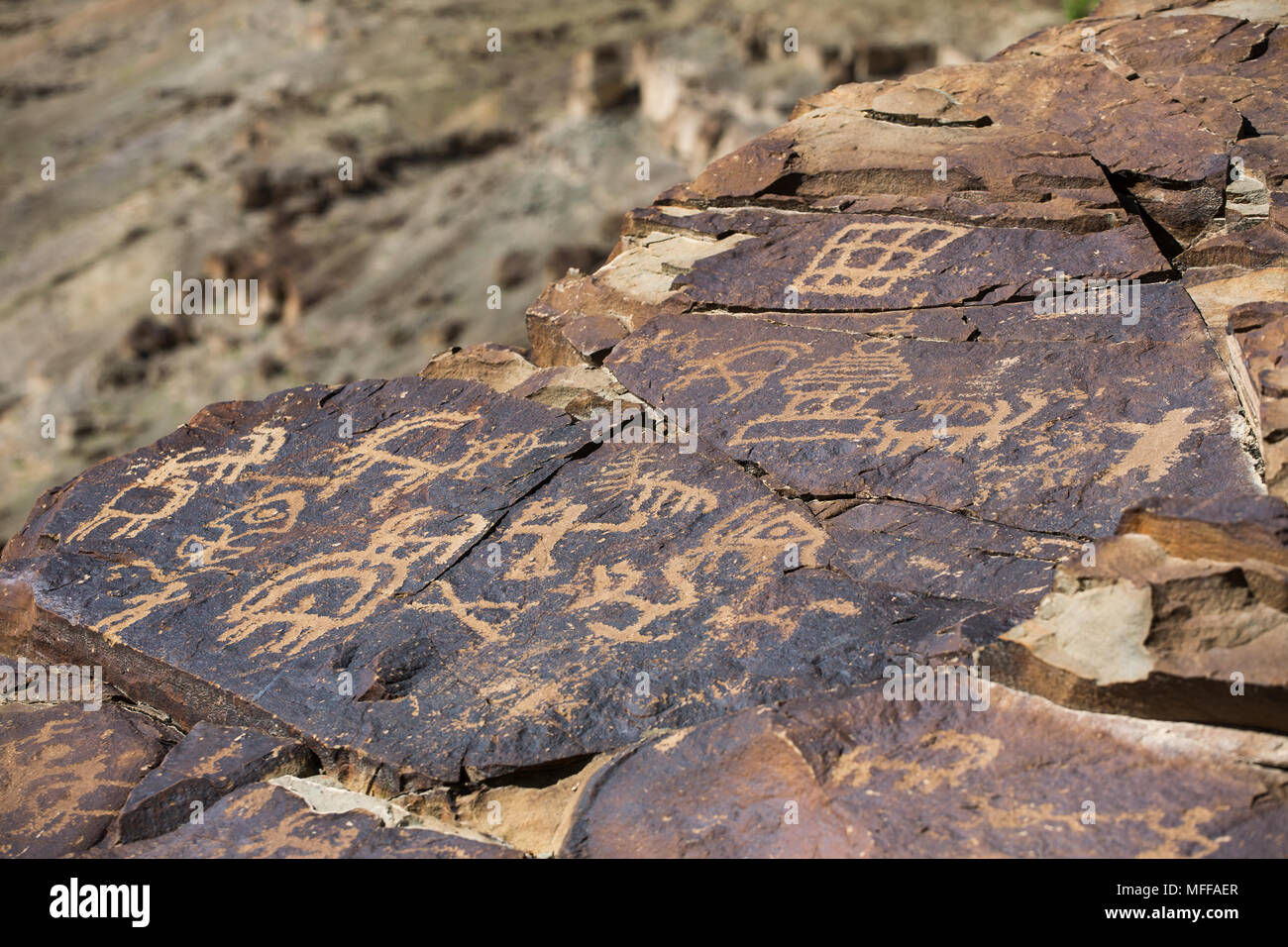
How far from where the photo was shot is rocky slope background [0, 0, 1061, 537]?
13.5m

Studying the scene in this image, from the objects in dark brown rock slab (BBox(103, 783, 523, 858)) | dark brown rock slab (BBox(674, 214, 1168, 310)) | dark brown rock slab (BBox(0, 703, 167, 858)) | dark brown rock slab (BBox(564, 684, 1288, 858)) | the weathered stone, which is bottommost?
dark brown rock slab (BBox(0, 703, 167, 858))

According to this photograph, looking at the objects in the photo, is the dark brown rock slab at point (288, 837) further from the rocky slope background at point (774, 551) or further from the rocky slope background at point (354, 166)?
the rocky slope background at point (354, 166)

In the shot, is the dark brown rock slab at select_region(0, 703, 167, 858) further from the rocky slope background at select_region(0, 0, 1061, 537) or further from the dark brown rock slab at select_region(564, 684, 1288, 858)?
the rocky slope background at select_region(0, 0, 1061, 537)

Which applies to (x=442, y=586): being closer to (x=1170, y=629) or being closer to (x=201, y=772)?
(x=201, y=772)

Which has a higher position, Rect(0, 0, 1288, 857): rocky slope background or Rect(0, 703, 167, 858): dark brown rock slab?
Rect(0, 0, 1288, 857): rocky slope background

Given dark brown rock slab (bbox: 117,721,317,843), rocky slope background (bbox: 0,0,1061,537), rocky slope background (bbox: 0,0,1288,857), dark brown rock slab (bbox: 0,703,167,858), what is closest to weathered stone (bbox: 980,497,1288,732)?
rocky slope background (bbox: 0,0,1288,857)

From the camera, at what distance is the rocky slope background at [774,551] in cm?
234

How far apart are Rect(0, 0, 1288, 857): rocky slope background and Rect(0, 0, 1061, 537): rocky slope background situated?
850 cm

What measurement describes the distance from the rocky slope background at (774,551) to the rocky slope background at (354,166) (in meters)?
8.50

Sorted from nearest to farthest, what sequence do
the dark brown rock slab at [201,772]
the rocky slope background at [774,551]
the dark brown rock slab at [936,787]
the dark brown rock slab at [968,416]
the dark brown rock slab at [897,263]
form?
1. the dark brown rock slab at [936,787]
2. the rocky slope background at [774,551]
3. the dark brown rock slab at [201,772]
4. the dark brown rock slab at [968,416]
5. the dark brown rock slab at [897,263]

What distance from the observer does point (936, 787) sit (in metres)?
2.33

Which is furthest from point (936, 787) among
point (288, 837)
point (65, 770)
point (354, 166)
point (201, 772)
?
point (354, 166)

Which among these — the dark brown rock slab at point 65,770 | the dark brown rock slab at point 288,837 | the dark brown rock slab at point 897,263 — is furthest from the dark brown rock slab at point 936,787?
the dark brown rock slab at point 897,263
